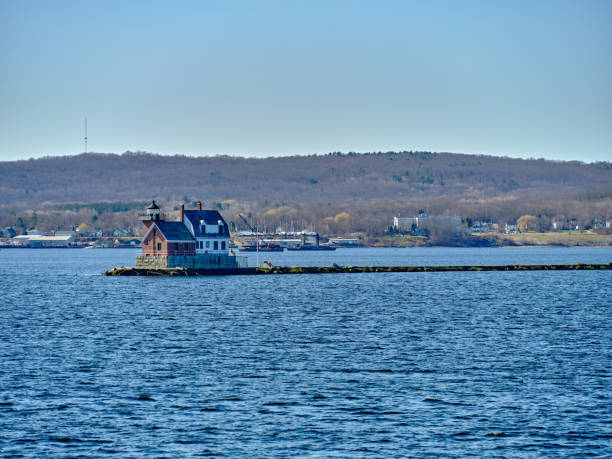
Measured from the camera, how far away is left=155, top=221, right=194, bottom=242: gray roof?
409 feet

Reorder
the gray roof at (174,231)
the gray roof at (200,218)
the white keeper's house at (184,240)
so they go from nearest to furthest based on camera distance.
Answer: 1. the gray roof at (174,231)
2. the white keeper's house at (184,240)
3. the gray roof at (200,218)

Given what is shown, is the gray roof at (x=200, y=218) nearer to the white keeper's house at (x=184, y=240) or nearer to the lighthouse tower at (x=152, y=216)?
the white keeper's house at (x=184, y=240)

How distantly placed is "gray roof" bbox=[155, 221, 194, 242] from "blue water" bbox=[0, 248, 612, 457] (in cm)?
3656

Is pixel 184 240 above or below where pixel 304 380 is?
above

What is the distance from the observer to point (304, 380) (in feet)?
147

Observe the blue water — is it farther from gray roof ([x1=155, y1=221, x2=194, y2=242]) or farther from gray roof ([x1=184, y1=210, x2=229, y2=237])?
gray roof ([x1=184, y1=210, x2=229, y2=237])

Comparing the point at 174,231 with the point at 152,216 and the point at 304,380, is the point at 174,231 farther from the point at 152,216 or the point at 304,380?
the point at 304,380

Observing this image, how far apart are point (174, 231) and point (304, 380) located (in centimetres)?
8289

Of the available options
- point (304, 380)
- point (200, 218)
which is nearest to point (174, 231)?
point (200, 218)

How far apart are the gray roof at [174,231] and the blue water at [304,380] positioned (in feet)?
120

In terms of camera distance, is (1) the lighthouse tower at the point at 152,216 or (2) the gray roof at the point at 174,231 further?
(1) the lighthouse tower at the point at 152,216

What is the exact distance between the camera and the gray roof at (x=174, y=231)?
125 m

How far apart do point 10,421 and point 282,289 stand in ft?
258

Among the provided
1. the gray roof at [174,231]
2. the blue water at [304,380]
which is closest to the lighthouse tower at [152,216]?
the gray roof at [174,231]
